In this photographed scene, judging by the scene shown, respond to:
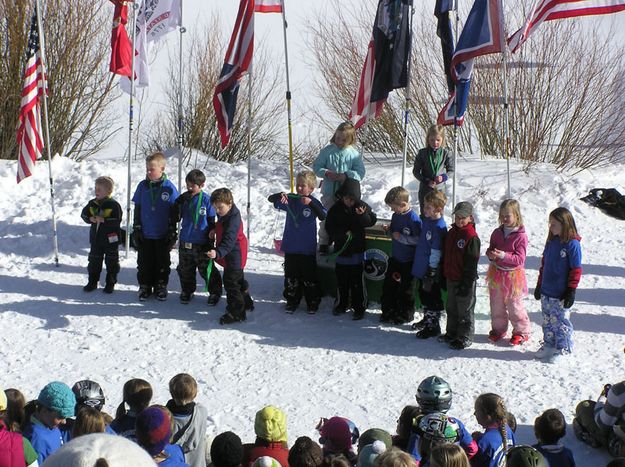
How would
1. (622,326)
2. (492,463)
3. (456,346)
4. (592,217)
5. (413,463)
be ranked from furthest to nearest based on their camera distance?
(592,217) < (622,326) < (456,346) < (492,463) < (413,463)

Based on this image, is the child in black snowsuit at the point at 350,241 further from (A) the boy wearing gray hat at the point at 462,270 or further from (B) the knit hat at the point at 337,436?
(B) the knit hat at the point at 337,436

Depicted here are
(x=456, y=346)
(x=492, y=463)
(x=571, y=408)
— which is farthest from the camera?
(x=456, y=346)

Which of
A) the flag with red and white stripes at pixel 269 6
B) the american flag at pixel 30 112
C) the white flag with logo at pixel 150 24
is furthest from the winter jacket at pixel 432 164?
the american flag at pixel 30 112

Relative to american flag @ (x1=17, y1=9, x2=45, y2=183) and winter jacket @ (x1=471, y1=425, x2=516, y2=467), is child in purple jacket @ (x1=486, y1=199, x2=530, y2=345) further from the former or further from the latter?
american flag @ (x1=17, y1=9, x2=45, y2=183)

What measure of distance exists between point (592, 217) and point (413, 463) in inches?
342

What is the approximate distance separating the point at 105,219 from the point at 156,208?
21.4 inches

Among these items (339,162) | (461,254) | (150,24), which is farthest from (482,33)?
(150,24)

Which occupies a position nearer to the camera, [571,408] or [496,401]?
[496,401]

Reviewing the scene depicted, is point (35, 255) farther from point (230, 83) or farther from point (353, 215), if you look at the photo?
point (353, 215)

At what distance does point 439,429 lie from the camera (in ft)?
16.6

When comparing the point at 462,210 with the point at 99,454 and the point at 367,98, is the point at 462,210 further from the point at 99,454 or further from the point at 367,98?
the point at 99,454

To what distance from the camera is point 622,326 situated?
8.76 meters

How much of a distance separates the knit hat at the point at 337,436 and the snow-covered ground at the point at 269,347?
1.54m

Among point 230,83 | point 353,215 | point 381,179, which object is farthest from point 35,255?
point 381,179
